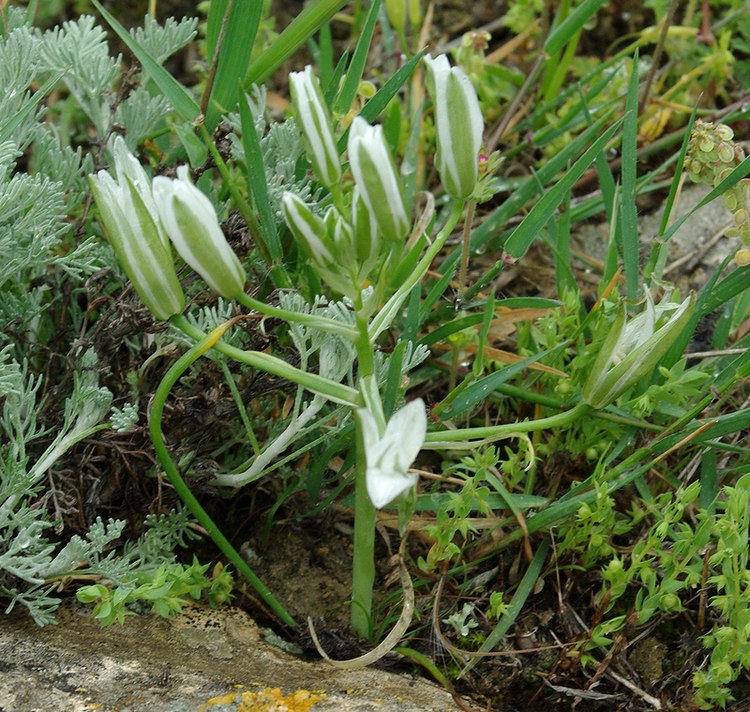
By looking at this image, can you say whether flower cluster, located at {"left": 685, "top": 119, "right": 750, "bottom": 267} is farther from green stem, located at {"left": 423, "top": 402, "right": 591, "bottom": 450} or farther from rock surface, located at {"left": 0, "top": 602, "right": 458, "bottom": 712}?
rock surface, located at {"left": 0, "top": 602, "right": 458, "bottom": 712}

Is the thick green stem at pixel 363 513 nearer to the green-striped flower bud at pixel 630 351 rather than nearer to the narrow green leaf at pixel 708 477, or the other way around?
the green-striped flower bud at pixel 630 351

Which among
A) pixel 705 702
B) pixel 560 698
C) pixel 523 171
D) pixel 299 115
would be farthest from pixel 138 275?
pixel 523 171

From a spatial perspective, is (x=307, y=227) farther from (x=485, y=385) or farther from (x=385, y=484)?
(x=485, y=385)

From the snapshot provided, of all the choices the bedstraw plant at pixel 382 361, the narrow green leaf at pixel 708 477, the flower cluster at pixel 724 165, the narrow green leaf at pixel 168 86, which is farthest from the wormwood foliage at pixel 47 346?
the flower cluster at pixel 724 165

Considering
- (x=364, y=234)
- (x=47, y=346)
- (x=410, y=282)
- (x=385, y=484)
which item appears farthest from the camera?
(x=47, y=346)

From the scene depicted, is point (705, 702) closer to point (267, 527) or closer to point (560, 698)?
point (560, 698)

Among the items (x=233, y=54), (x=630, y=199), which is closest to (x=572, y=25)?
(x=630, y=199)
